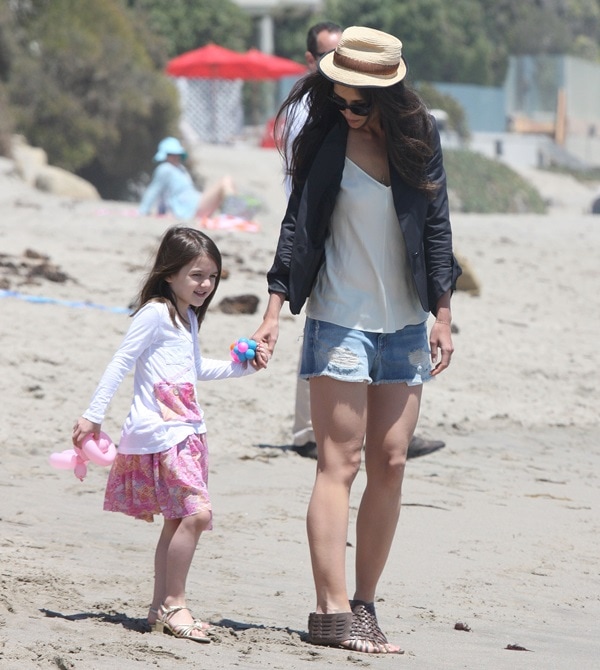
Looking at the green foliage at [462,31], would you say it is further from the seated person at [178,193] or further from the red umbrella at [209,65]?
the seated person at [178,193]

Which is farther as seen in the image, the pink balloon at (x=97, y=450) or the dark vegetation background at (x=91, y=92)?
the dark vegetation background at (x=91, y=92)

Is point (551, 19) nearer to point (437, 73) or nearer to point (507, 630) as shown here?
point (437, 73)

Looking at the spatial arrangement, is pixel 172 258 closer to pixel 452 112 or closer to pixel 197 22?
pixel 452 112

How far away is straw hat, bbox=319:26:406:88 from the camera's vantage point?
3.76 meters

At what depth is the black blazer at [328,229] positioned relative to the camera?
380 cm

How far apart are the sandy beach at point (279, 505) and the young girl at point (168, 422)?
0.22 metres

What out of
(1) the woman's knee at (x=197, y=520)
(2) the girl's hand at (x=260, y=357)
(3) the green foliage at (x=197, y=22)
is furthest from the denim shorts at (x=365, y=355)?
(3) the green foliage at (x=197, y=22)

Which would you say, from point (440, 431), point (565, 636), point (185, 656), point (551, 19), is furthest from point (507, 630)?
point (551, 19)

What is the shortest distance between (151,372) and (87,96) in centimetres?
2080

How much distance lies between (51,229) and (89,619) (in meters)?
9.37

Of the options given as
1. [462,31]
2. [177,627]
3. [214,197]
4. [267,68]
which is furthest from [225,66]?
[177,627]

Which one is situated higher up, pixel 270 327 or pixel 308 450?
pixel 270 327

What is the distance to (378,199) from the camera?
381 centimetres

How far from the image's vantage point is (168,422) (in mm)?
3811
